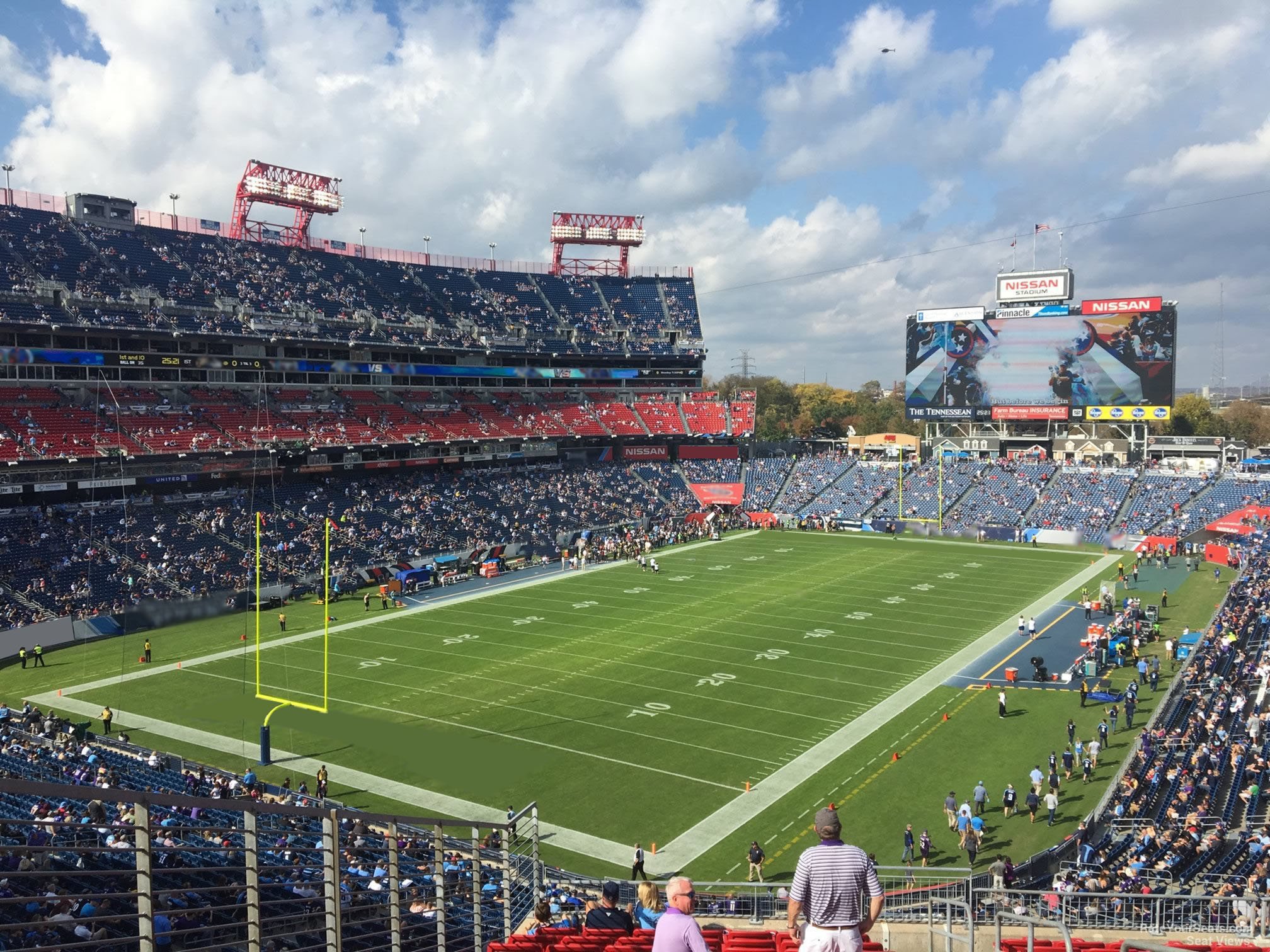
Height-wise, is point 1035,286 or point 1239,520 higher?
point 1035,286

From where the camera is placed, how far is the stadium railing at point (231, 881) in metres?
3.82

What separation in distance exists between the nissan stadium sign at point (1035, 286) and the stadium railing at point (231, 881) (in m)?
60.6

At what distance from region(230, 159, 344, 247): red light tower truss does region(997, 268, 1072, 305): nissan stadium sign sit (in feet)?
149

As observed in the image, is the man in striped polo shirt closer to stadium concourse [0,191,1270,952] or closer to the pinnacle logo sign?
stadium concourse [0,191,1270,952]

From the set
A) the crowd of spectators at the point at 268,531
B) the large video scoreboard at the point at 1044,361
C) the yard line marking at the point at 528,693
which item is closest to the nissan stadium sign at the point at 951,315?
the large video scoreboard at the point at 1044,361

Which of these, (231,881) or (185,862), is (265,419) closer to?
(185,862)

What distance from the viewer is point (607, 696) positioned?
90.6 feet

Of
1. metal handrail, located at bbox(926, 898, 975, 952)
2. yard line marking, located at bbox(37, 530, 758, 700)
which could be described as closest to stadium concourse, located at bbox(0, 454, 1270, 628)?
yard line marking, located at bbox(37, 530, 758, 700)

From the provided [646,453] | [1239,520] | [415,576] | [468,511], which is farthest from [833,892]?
[646,453]

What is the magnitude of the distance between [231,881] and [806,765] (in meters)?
15.9

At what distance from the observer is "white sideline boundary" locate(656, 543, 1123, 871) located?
1858 centimetres

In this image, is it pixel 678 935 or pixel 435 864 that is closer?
pixel 678 935

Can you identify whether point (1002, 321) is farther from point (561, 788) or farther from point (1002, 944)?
point (1002, 944)

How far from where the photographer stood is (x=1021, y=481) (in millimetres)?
62438
